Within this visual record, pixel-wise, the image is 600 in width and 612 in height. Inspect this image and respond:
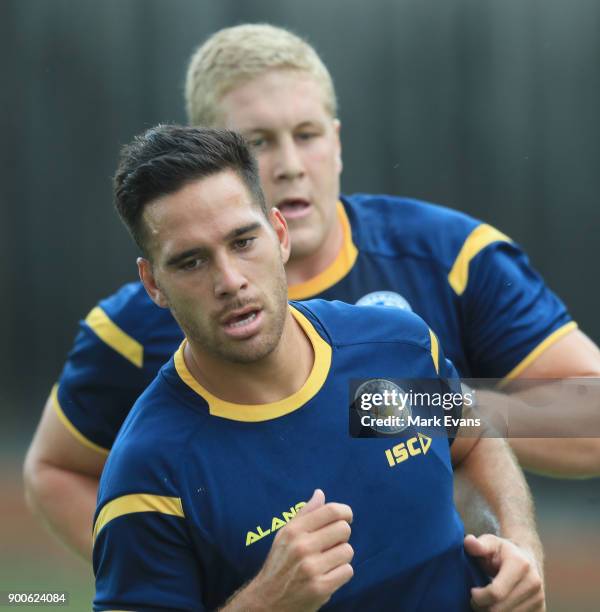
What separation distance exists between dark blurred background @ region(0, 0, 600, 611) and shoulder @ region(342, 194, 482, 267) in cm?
282

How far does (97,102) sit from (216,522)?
182 inches

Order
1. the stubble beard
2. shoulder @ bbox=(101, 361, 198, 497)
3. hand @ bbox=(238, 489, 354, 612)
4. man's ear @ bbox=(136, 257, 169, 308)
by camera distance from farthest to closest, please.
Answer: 1. man's ear @ bbox=(136, 257, 169, 308)
2. the stubble beard
3. shoulder @ bbox=(101, 361, 198, 497)
4. hand @ bbox=(238, 489, 354, 612)

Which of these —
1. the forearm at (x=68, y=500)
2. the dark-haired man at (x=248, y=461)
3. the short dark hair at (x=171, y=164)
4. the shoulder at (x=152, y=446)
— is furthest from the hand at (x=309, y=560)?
the forearm at (x=68, y=500)

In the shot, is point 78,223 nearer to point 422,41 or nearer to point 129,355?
point 422,41

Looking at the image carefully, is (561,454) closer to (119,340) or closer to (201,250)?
(119,340)

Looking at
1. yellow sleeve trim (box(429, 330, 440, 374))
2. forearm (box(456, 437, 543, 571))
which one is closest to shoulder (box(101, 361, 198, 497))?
yellow sleeve trim (box(429, 330, 440, 374))

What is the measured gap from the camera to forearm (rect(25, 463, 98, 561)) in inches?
121

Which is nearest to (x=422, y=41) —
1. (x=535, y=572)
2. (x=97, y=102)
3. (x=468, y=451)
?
(x=97, y=102)

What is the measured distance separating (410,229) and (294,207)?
0.31 m

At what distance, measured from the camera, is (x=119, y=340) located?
2.89 m

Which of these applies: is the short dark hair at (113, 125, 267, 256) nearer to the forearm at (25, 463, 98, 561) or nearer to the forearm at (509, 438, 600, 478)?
the forearm at (509, 438, 600, 478)

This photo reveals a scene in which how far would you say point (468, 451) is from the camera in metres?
2.26

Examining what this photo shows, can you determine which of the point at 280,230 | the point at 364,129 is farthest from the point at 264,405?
the point at 364,129

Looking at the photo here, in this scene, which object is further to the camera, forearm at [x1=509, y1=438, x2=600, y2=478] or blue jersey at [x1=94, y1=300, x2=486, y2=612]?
forearm at [x1=509, y1=438, x2=600, y2=478]
